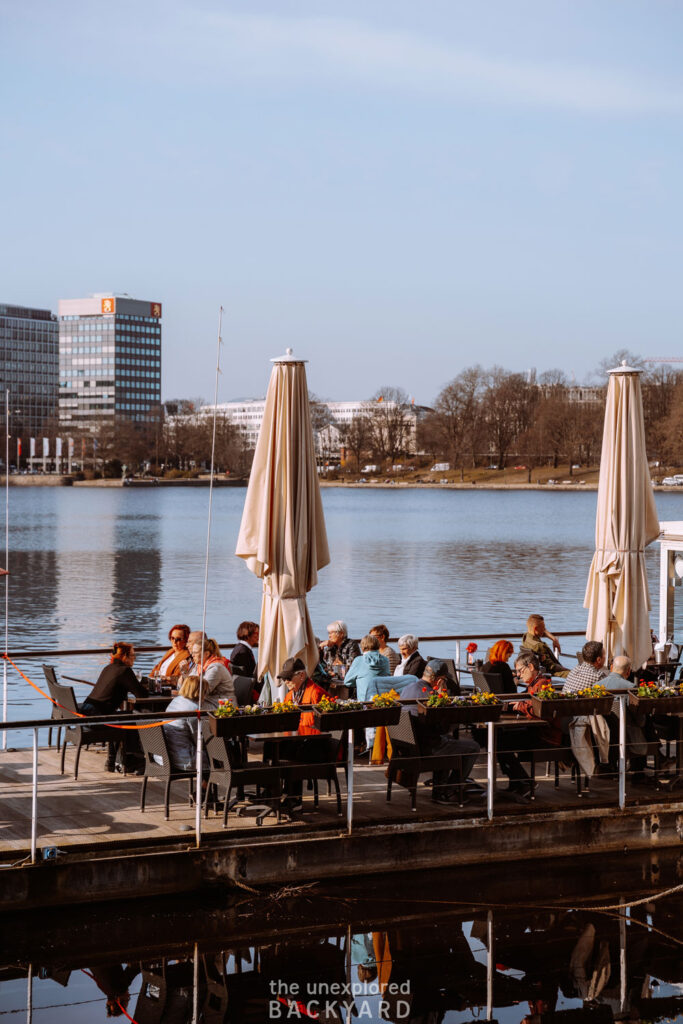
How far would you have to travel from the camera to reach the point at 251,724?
9125mm

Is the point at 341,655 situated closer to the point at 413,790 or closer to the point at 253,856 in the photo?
the point at 413,790

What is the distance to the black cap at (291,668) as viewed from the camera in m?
10.4

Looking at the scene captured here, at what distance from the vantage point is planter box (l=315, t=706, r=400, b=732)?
30.7ft

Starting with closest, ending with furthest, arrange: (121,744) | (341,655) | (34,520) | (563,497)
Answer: (121,744) → (341,655) → (34,520) → (563,497)

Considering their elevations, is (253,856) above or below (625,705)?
below

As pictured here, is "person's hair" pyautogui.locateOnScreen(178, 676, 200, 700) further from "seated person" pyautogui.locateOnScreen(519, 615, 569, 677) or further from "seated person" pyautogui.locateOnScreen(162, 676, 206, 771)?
"seated person" pyautogui.locateOnScreen(519, 615, 569, 677)

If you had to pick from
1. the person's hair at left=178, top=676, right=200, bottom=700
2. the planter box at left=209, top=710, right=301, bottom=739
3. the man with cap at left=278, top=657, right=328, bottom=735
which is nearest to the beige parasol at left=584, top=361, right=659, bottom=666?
the man with cap at left=278, top=657, right=328, bottom=735

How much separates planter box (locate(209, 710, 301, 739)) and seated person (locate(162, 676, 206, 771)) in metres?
0.51

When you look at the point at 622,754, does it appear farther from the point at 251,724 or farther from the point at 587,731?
the point at 251,724

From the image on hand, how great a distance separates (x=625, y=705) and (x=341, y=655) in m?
3.72

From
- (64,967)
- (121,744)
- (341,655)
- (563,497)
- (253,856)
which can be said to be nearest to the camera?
(64,967)

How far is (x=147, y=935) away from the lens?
8.53m

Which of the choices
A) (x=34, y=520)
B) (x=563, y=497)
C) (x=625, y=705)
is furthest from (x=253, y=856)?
(x=563, y=497)

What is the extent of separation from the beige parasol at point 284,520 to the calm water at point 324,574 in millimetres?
12398
